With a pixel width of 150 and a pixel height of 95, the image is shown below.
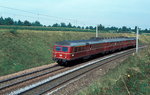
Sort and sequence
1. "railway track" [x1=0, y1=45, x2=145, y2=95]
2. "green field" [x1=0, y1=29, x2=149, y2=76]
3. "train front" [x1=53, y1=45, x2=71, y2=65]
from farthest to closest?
"train front" [x1=53, y1=45, x2=71, y2=65] < "green field" [x1=0, y1=29, x2=149, y2=76] < "railway track" [x1=0, y1=45, x2=145, y2=95]

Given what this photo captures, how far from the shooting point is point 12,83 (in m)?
14.1

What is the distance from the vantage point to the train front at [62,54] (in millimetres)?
20609

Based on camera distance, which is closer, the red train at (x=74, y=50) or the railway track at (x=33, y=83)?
the railway track at (x=33, y=83)

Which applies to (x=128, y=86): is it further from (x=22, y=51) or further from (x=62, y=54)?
(x=22, y=51)

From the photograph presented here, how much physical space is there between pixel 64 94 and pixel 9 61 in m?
10.7

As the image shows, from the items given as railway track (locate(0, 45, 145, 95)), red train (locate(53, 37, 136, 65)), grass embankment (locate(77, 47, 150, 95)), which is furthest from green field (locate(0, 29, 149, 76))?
grass embankment (locate(77, 47, 150, 95))

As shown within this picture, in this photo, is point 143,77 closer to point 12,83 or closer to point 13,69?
point 12,83

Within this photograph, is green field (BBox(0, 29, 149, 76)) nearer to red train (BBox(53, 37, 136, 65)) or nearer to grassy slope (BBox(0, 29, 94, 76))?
grassy slope (BBox(0, 29, 94, 76))

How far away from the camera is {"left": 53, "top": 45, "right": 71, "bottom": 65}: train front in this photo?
20.6m

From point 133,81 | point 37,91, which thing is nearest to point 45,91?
point 37,91

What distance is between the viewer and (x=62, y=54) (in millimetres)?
21047

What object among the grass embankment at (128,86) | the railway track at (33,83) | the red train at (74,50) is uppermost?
the red train at (74,50)

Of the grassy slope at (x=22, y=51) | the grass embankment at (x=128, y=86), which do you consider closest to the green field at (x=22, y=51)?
the grassy slope at (x=22, y=51)

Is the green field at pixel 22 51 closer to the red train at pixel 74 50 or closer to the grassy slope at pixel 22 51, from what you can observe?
the grassy slope at pixel 22 51
